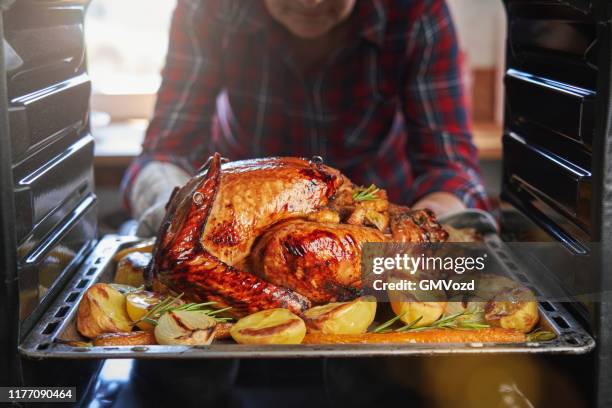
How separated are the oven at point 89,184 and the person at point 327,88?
0.74 meters

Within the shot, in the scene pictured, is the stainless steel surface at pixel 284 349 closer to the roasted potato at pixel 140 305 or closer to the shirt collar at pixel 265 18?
the roasted potato at pixel 140 305

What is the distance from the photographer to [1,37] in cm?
91

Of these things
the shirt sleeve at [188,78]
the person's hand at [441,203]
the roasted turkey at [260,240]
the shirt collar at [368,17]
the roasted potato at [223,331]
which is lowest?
the person's hand at [441,203]

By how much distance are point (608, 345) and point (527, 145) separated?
0.49 meters

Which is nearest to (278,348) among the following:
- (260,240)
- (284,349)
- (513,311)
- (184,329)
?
(284,349)

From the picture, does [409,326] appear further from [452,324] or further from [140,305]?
[140,305]

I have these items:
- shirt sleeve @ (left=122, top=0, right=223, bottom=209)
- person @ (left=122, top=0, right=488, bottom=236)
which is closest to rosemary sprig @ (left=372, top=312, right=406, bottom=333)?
person @ (left=122, top=0, right=488, bottom=236)

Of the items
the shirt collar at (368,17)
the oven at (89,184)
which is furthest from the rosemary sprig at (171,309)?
the shirt collar at (368,17)

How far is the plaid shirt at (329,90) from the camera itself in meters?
2.21

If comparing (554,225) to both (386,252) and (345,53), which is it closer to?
(386,252)

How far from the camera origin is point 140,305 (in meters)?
1.11

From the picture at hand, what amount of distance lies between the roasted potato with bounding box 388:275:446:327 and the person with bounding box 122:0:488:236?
1.01 metres

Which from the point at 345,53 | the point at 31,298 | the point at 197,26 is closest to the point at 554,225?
the point at 31,298

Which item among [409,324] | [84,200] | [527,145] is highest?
[527,145]
